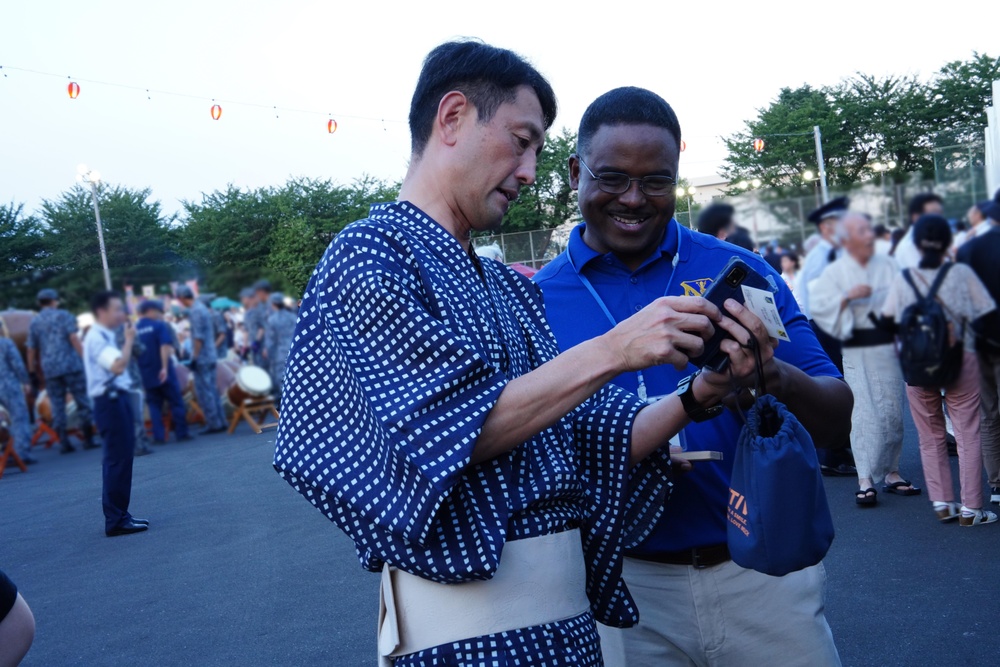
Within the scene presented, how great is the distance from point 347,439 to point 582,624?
534 millimetres

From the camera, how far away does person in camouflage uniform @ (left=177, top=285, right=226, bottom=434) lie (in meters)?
2.58

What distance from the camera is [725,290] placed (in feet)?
5.17

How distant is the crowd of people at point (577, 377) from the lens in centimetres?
99

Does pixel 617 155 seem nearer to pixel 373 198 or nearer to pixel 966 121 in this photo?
pixel 966 121

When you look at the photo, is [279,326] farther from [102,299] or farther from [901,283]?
[102,299]

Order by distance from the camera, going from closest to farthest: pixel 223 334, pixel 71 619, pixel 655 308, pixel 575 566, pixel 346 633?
pixel 655 308
pixel 575 566
pixel 223 334
pixel 346 633
pixel 71 619

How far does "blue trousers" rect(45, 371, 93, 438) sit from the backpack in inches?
256

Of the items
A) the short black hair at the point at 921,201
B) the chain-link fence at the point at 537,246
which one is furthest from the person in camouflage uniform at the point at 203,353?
the short black hair at the point at 921,201

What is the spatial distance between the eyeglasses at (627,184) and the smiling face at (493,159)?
0.38 meters

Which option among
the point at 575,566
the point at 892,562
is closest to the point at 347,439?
the point at 575,566

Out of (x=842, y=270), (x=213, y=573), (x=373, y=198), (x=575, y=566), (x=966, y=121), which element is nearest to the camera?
(x=842, y=270)

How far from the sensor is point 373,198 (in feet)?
10.9

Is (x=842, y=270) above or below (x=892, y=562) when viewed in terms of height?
above

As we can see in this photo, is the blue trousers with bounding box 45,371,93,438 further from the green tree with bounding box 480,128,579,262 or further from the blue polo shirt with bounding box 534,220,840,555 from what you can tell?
the blue polo shirt with bounding box 534,220,840,555
